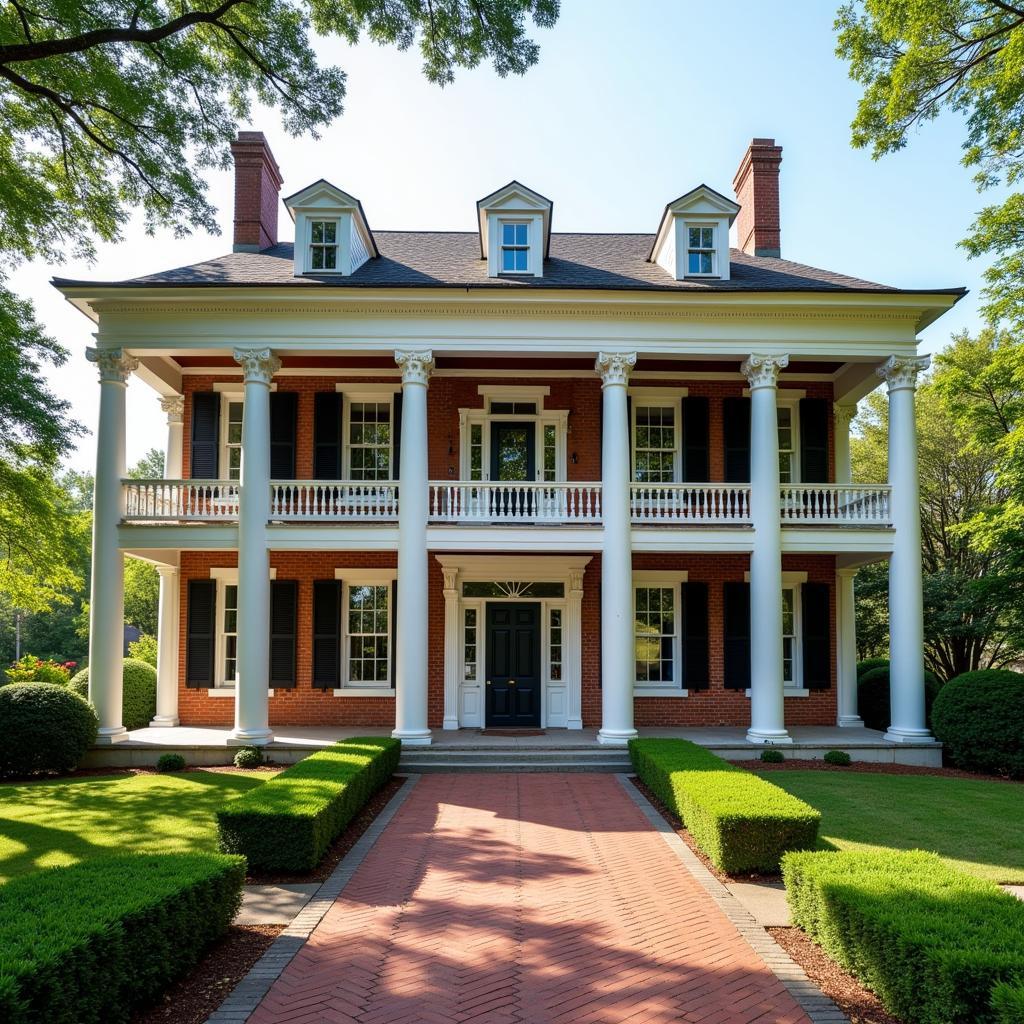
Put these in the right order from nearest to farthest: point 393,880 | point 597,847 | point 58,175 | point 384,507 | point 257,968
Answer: point 257,968, point 393,880, point 597,847, point 58,175, point 384,507

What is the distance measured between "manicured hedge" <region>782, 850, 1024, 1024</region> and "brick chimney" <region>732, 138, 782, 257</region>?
1636cm

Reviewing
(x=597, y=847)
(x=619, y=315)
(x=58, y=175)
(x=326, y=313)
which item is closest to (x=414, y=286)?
(x=326, y=313)

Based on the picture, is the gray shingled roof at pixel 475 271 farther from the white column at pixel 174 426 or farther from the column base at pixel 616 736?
the column base at pixel 616 736

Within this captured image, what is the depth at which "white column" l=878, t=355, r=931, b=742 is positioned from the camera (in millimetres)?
15297

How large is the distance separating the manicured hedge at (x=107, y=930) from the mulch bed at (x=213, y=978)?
105 mm

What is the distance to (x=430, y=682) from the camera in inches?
674

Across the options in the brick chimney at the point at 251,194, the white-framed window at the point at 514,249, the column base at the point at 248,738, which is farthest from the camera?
the brick chimney at the point at 251,194

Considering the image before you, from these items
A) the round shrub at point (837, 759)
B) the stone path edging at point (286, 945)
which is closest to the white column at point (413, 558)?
the stone path edging at point (286, 945)

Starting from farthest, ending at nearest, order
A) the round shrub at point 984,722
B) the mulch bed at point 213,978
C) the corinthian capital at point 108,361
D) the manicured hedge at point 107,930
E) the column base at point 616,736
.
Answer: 1. the corinthian capital at point 108,361
2. the column base at point 616,736
3. the round shrub at point 984,722
4. the mulch bed at point 213,978
5. the manicured hedge at point 107,930

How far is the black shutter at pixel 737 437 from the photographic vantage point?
1792 centimetres

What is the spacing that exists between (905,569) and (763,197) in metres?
10.2

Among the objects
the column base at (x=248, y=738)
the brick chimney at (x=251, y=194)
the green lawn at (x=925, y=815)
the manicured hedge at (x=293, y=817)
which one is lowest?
the green lawn at (x=925, y=815)

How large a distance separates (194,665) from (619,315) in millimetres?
11979

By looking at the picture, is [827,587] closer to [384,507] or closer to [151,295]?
[384,507]
